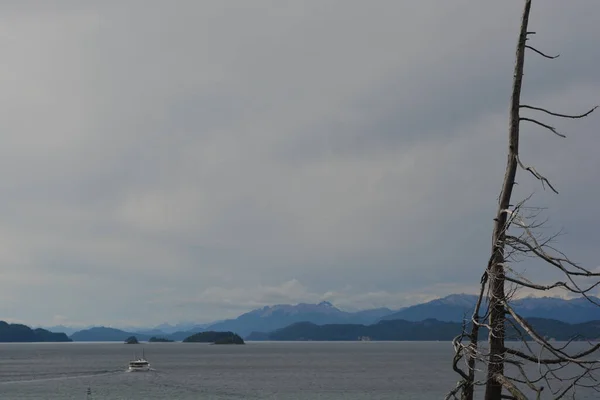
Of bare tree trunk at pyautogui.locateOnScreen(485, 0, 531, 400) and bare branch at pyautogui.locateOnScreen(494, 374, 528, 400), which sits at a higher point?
bare tree trunk at pyautogui.locateOnScreen(485, 0, 531, 400)

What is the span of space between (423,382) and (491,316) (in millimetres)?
108799

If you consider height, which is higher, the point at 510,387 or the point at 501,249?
the point at 501,249

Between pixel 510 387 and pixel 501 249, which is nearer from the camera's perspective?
pixel 510 387

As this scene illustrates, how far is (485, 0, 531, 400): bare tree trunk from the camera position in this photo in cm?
560

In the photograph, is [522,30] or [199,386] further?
[199,386]

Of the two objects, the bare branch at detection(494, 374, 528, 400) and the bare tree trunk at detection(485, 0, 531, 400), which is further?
the bare tree trunk at detection(485, 0, 531, 400)

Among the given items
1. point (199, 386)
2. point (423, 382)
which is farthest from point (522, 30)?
point (423, 382)

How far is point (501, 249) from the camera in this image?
569 centimetres

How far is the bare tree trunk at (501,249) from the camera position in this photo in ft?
18.4

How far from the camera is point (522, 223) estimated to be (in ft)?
17.6

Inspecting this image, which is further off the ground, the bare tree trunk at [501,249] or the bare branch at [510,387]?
the bare tree trunk at [501,249]

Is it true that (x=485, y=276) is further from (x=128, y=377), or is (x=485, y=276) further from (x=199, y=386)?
(x=128, y=377)

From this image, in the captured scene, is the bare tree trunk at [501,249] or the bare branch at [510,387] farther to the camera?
the bare tree trunk at [501,249]

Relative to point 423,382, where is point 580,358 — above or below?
above
